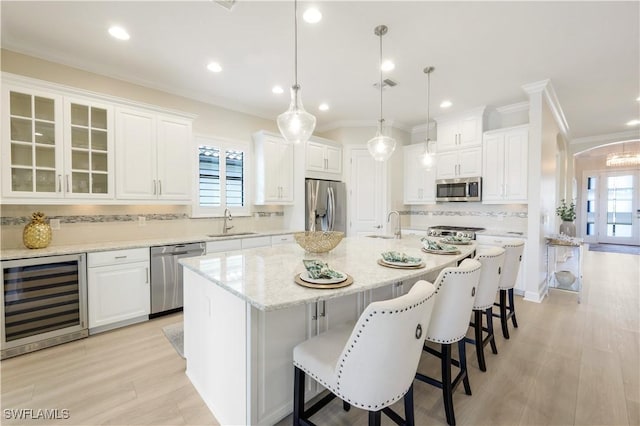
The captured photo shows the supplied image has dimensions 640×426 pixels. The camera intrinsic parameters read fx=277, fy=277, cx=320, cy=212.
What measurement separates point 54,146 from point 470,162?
5.42 m

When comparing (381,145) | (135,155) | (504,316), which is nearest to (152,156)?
(135,155)

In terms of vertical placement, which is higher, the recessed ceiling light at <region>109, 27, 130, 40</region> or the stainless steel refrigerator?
the recessed ceiling light at <region>109, 27, 130, 40</region>

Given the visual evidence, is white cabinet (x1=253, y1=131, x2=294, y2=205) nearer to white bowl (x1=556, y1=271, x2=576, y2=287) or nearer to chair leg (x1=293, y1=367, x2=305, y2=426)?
chair leg (x1=293, y1=367, x2=305, y2=426)

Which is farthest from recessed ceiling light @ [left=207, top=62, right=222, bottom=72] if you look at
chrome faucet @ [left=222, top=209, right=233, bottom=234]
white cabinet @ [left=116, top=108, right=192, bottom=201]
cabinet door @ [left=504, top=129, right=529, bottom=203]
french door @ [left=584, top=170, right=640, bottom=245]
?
french door @ [left=584, top=170, right=640, bottom=245]

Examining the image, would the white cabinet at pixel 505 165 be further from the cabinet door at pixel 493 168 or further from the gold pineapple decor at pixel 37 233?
the gold pineapple decor at pixel 37 233

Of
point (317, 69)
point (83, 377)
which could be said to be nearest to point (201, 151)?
point (317, 69)

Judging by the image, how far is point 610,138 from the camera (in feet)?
19.3

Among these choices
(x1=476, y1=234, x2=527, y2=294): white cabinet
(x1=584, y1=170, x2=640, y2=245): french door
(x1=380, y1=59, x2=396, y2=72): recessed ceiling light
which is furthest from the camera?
(x1=584, y1=170, x2=640, y2=245): french door

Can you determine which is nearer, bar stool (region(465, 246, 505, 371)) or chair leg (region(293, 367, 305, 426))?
chair leg (region(293, 367, 305, 426))

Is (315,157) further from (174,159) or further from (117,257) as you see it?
(117,257)

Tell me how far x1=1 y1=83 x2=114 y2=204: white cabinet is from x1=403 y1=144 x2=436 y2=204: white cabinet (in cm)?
466

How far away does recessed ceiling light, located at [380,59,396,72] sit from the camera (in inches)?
120

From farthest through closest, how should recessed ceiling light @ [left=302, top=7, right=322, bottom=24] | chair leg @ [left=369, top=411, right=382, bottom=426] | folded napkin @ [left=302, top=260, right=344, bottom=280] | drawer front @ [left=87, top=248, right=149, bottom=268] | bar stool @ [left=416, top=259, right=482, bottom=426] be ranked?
drawer front @ [left=87, top=248, right=149, bottom=268], recessed ceiling light @ [left=302, top=7, right=322, bottom=24], bar stool @ [left=416, top=259, right=482, bottom=426], folded napkin @ [left=302, top=260, right=344, bottom=280], chair leg @ [left=369, top=411, right=382, bottom=426]

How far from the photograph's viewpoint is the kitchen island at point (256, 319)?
1.41 metres
